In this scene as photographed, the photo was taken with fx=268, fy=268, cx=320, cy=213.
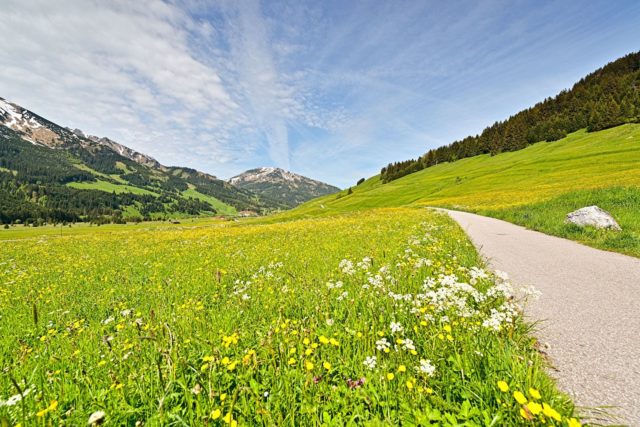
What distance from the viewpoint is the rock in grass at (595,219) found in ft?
46.8

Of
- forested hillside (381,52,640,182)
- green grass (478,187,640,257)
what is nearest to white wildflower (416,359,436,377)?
green grass (478,187,640,257)

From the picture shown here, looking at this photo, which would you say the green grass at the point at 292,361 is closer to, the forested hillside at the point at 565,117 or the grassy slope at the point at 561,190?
the grassy slope at the point at 561,190

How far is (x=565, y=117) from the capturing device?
11181 cm

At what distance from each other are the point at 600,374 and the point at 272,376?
4208 mm

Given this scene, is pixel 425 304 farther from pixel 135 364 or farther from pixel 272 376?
pixel 135 364

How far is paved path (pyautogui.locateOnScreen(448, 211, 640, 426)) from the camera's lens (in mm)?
3141

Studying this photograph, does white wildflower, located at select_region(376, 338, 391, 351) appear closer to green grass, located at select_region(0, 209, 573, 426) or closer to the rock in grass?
green grass, located at select_region(0, 209, 573, 426)

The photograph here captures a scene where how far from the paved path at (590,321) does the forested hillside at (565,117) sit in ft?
415

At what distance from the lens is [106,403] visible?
10.0 ft

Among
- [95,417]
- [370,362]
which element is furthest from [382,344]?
[95,417]

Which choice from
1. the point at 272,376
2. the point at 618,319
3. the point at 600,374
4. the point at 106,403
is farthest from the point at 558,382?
the point at 106,403

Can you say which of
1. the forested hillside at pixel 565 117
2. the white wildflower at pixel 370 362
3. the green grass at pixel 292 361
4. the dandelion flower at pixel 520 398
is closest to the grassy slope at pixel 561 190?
the forested hillside at pixel 565 117

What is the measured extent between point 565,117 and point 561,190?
354ft

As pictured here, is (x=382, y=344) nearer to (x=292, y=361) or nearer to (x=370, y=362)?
(x=370, y=362)
